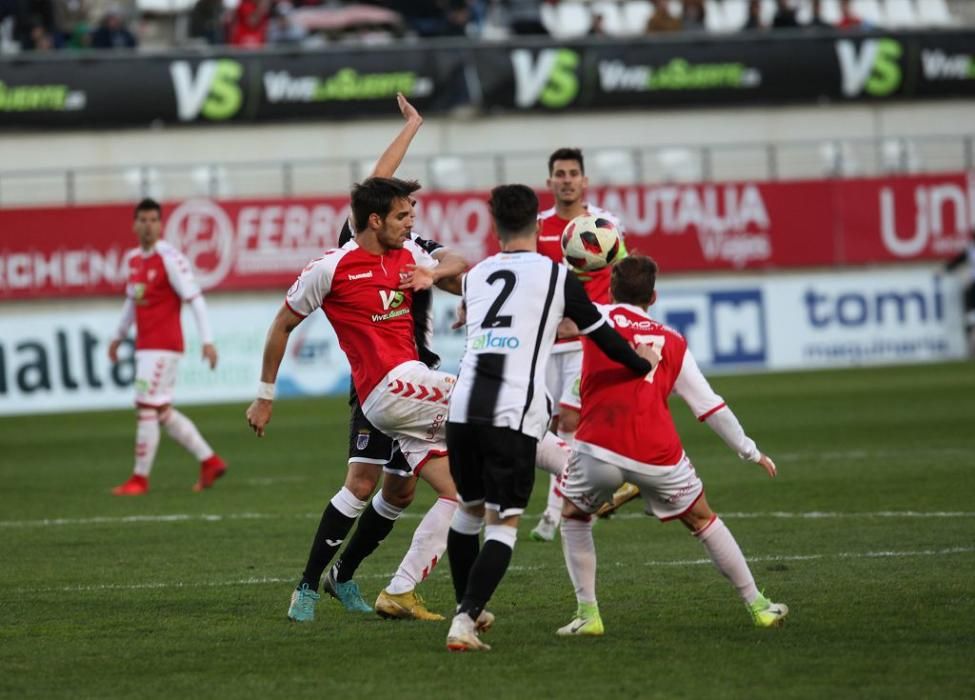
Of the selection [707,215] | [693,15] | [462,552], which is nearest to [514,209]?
[462,552]

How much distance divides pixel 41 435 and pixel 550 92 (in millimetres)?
14384

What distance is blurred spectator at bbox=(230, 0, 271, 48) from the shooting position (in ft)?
109

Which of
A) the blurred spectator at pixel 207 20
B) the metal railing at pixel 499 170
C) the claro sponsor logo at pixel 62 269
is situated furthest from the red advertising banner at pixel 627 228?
the blurred spectator at pixel 207 20

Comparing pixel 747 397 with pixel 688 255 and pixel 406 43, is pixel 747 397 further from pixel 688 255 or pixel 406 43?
pixel 406 43

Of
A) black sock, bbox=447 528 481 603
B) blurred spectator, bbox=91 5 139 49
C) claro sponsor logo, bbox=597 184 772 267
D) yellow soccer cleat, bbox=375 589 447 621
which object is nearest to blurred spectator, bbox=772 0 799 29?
claro sponsor logo, bbox=597 184 772 267

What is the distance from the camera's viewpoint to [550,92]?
112 ft

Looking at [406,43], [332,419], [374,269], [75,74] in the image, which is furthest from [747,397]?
[374,269]

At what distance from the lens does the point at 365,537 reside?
29.4 feet

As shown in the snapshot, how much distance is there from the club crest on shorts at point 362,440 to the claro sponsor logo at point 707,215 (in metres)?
22.6

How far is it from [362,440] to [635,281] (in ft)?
5.78

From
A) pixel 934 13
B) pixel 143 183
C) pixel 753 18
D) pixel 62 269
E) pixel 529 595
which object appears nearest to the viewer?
pixel 529 595

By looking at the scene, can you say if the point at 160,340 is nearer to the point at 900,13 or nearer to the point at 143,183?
the point at 143,183

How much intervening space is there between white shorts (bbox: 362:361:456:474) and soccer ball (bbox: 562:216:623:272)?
125 centimetres

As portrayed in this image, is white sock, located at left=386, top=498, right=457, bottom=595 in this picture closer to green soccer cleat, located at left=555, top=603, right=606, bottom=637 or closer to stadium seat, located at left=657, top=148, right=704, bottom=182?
green soccer cleat, located at left=555, top=603, right=606, bottom=637
